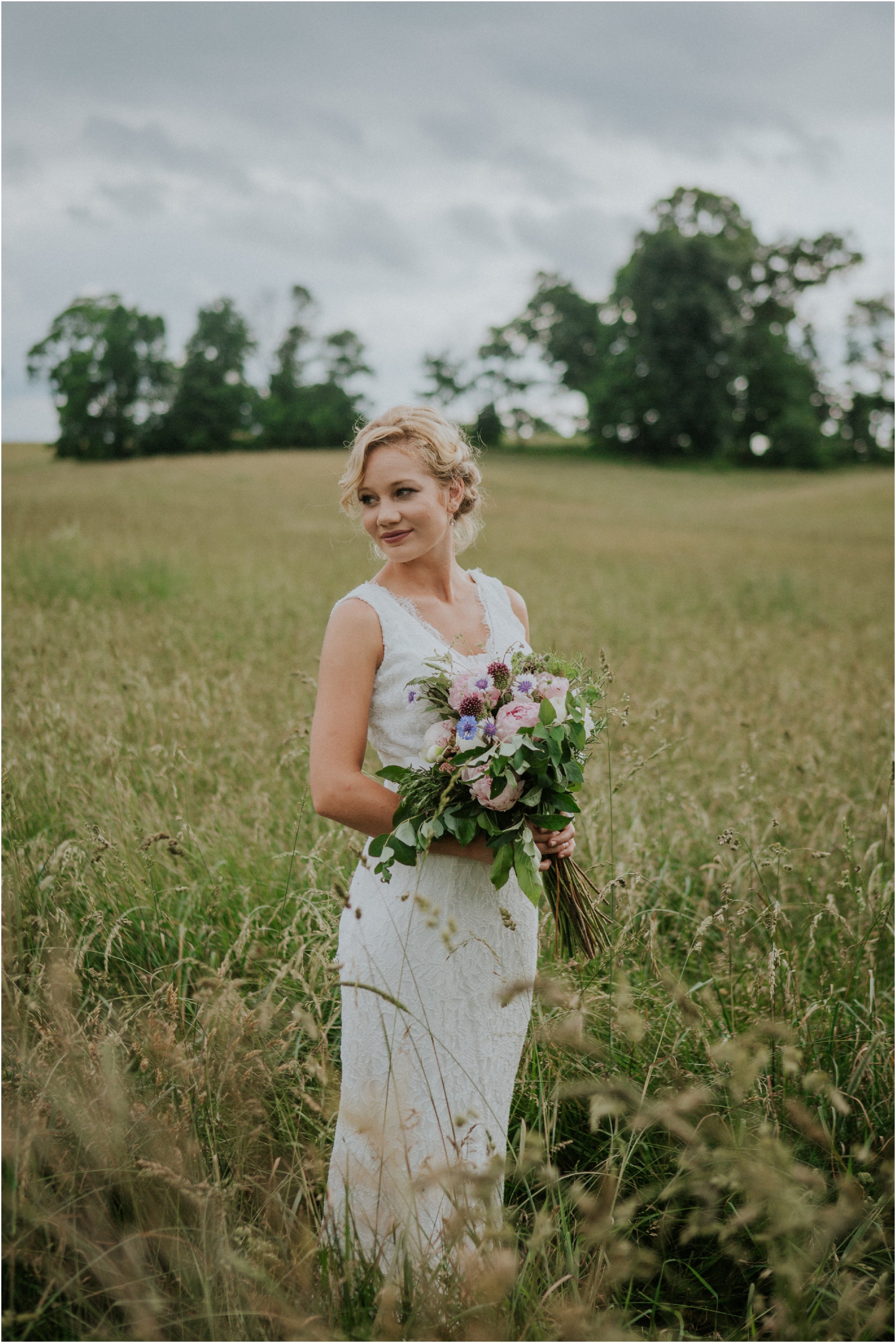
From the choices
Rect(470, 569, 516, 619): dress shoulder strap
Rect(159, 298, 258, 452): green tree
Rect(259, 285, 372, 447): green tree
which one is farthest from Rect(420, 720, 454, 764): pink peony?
Rect(259, 285, 372, 447): green tree

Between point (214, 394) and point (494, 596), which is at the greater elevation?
point (214, 394)

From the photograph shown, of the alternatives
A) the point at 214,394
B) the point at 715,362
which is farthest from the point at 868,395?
the point at 214,394

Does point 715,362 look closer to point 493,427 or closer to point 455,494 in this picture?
point 493,427

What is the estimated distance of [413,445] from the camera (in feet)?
6.97

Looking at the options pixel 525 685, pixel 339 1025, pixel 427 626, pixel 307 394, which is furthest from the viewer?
pixel 307 394

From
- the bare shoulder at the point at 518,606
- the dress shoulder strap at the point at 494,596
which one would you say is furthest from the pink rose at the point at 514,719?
the bare shoulder at the point at 518,606

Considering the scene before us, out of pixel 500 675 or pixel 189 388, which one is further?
pixel 189 388

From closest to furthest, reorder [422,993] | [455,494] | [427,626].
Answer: [422,993]
[427,626]
[455,494]

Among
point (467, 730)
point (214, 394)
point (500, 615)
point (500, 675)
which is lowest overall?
point (467, 730)

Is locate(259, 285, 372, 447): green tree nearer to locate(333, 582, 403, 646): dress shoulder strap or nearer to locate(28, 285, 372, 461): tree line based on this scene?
locate(28, 285, 372, 461): tree line

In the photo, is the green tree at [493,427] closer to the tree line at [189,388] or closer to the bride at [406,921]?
the tree line at [189,388]

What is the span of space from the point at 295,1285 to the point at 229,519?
60.1 feet

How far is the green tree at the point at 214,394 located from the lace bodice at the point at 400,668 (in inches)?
1002

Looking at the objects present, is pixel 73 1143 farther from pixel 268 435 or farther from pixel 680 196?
pixel 680 196
